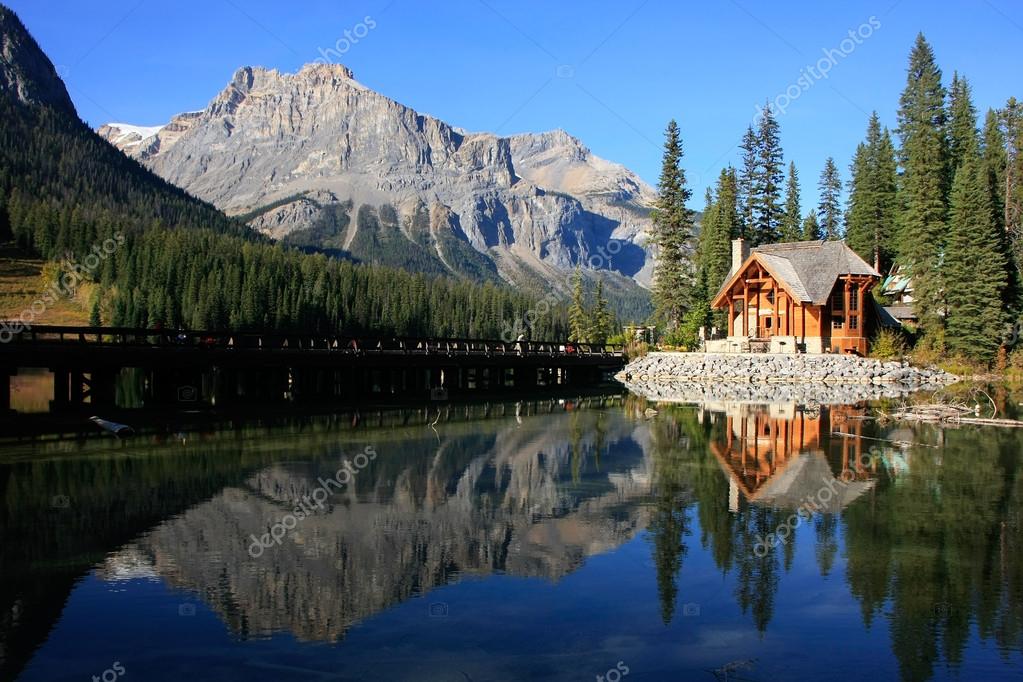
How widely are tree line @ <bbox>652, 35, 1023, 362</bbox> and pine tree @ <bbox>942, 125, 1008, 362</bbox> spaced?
0.24ft

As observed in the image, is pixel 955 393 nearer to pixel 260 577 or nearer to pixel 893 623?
pixel 893 623

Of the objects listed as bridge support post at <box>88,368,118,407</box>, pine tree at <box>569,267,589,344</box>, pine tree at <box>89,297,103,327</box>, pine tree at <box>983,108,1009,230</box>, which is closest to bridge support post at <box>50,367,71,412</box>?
bridge support post at <box>88,368,118,407</box>

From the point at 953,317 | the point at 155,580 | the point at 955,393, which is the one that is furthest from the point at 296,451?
the point at 953,317

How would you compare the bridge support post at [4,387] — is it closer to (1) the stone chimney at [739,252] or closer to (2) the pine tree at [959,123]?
(1) the stone chimney at [739,252]

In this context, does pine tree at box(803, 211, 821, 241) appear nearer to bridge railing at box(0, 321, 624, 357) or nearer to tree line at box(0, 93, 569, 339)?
bridge railing at box(0, 321, 624, 357)

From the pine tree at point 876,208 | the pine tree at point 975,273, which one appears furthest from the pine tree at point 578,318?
the pine tree at point 975,273

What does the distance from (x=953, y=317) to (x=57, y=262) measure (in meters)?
109

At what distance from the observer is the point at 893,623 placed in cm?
1207

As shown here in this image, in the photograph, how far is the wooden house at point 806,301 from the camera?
203 ft

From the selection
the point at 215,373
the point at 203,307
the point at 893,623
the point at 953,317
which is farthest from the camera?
the point at 203,307

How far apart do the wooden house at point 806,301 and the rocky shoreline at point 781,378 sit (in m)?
2.38

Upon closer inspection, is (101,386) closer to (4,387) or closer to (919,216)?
(4,387)

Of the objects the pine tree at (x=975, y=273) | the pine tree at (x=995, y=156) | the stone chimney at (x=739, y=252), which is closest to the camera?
the pine tree at (x=975, y=273)

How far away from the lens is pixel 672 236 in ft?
242
